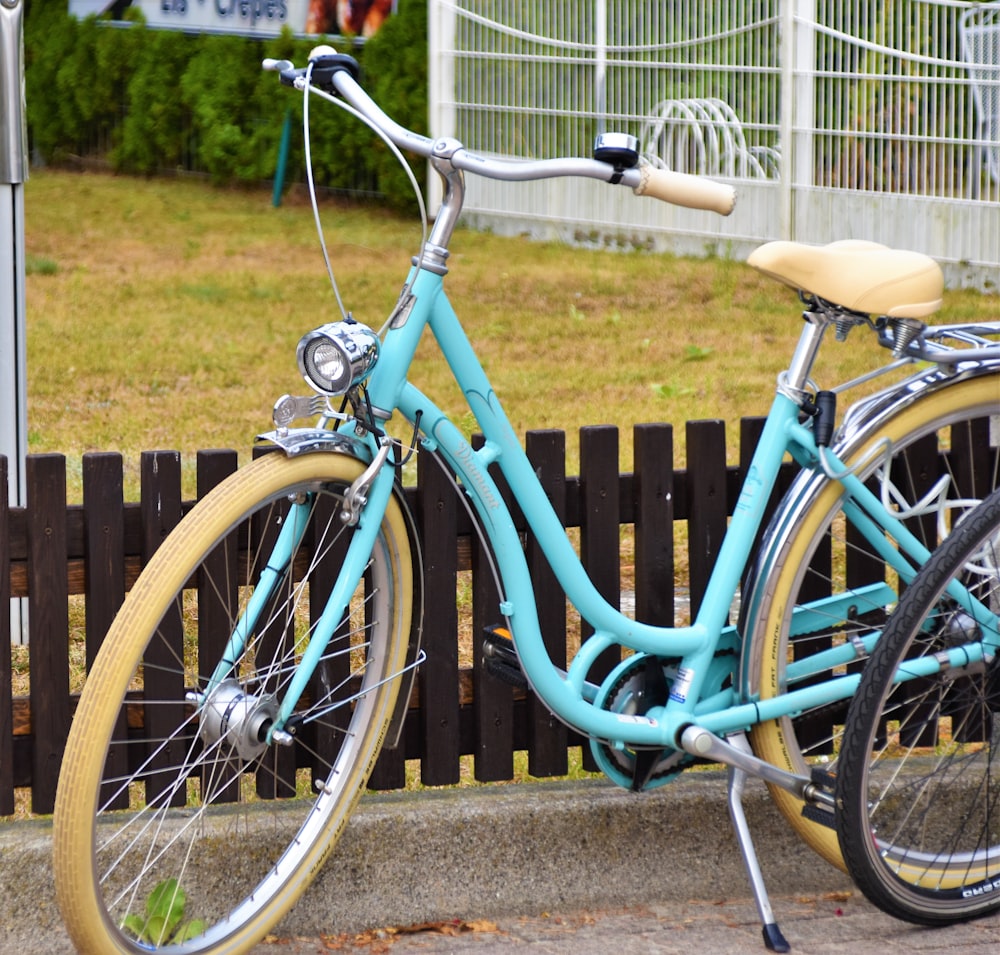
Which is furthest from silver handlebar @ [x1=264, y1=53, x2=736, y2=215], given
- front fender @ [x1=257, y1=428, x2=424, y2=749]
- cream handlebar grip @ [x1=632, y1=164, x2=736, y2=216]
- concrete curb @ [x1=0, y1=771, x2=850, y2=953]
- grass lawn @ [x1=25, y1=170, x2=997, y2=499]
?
grass lawn @ [x1=25, y1=170, x2=997, y2=499]

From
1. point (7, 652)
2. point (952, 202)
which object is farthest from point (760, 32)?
point (7, 652)

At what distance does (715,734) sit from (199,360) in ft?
19.1

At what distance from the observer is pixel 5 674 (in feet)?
9.48

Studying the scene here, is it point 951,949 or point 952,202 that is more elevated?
point 952,202

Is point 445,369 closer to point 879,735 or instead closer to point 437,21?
point 879,735

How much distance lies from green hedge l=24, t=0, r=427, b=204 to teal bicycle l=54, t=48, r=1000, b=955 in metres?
10.8

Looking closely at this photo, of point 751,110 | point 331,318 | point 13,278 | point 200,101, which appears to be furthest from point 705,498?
point 200,101

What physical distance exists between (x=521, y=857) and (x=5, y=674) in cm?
105

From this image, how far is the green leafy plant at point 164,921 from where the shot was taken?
2.71m

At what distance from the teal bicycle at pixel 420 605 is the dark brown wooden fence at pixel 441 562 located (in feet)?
0.42

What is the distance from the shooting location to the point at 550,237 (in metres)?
12.7

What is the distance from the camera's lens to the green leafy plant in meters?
2.71

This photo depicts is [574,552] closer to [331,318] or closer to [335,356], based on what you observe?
[335,356]

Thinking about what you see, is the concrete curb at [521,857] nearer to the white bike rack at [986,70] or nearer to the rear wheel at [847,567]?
the rear wheel at [847,567]
